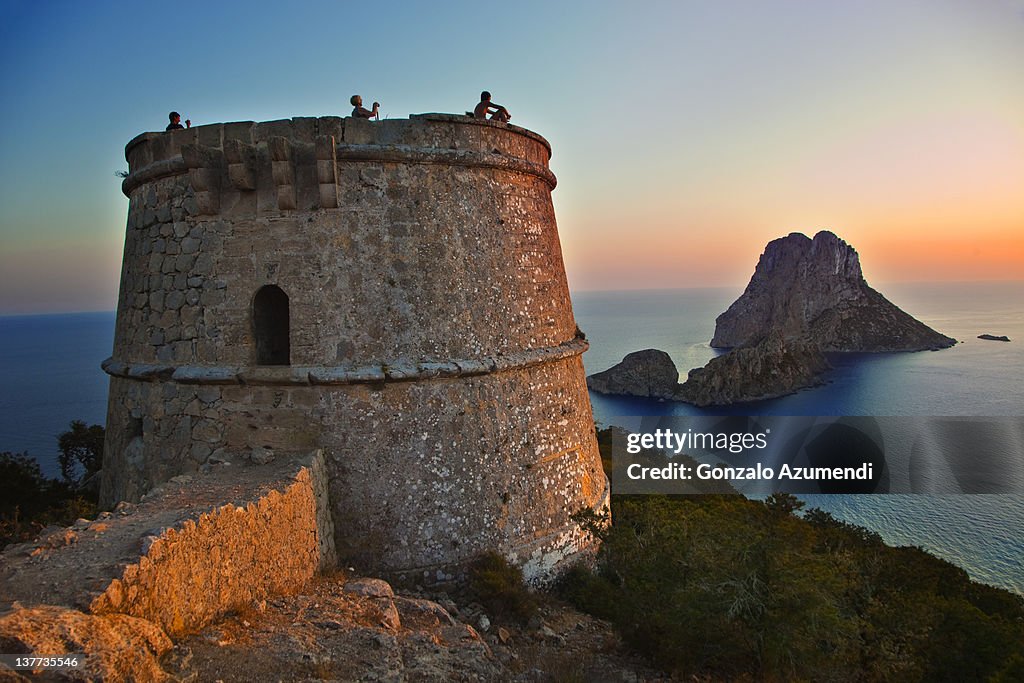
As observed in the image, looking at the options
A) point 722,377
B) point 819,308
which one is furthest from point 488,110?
point 819,308

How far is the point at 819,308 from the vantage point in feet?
263

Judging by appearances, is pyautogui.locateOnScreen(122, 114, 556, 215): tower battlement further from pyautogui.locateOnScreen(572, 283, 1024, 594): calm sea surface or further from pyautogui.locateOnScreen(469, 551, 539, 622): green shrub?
pyautogui.locateOnScreen(572, 283, 1024, 594): calm sea surface

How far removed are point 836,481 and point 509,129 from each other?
2994cm

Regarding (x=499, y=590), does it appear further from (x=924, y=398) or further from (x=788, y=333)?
(x=788, y=333)

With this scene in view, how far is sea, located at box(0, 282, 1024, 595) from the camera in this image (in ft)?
71.5

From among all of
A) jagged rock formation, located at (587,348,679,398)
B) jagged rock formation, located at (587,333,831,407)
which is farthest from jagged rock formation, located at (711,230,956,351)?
jagged rock formation, located at (587,348,679,398)

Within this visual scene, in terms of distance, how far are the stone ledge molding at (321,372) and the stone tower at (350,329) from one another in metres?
0.02

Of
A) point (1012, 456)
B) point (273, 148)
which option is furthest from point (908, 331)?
point (273, 148)

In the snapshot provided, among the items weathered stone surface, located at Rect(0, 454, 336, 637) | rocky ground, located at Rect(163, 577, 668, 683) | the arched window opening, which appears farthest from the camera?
the arched window opening

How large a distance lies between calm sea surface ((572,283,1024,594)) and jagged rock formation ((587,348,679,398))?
1.14m

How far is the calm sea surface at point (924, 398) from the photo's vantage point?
69.4ft

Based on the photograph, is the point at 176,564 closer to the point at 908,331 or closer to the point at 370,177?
the point at 370,177

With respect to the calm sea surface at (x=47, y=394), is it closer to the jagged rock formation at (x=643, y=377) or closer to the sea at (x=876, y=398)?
the sea at (x=876, y=398)

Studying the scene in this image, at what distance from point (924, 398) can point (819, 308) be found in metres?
35.7
